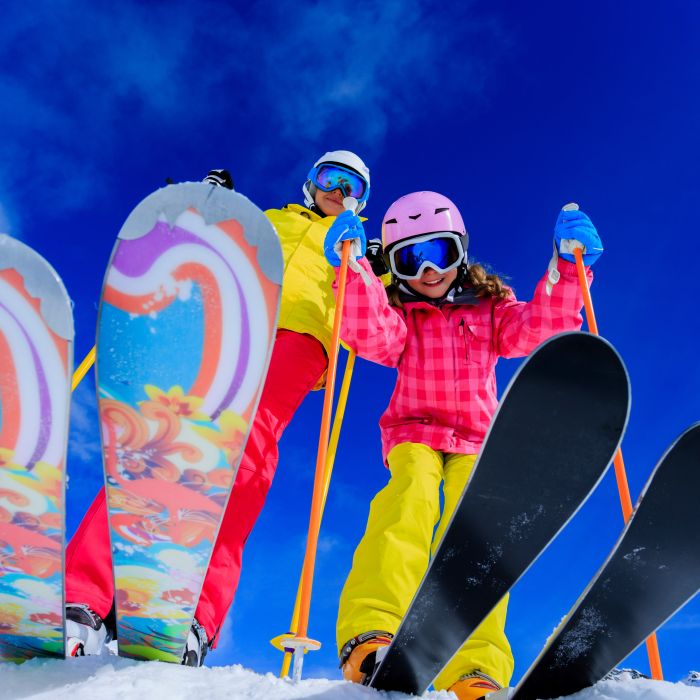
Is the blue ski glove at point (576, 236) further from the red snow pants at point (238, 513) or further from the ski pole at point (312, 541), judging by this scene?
the red snow pants at point (238, 513)

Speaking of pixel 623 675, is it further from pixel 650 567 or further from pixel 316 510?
pixel 316 510

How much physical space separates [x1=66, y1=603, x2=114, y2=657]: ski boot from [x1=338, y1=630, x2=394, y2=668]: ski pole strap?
0.78 m

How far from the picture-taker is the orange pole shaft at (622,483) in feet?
6.61

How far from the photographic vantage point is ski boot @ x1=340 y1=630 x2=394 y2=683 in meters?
2.04

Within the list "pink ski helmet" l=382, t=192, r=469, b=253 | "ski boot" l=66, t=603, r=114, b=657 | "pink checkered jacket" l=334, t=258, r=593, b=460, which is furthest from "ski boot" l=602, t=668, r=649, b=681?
"pink ski helmet" l=382, t=192, r=469, b=253

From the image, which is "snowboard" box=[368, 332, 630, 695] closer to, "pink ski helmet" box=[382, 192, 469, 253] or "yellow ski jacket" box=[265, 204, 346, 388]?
"yellow ski jacket" box=[265, 204, 346, 388]

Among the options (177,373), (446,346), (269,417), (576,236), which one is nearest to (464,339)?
(446,346)

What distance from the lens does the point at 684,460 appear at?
5.27ft

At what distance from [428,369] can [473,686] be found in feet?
5.27

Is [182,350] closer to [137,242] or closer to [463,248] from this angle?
[137,242]

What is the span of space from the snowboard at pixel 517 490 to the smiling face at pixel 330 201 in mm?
3401

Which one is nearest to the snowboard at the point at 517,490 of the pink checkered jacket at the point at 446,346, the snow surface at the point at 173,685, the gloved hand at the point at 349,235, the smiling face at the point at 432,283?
the snow surface at the point at 173,685

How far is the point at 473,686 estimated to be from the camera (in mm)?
2119

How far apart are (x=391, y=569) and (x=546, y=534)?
952mm
